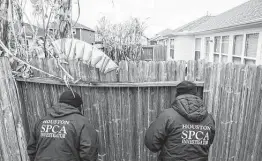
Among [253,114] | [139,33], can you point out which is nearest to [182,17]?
[139,33]

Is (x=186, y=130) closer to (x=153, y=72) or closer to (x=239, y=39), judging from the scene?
(x=153, y=72)

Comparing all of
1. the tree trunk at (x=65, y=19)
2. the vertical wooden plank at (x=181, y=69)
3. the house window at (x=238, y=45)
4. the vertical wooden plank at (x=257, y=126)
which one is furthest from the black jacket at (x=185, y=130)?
the house window at (x=238, y=45)

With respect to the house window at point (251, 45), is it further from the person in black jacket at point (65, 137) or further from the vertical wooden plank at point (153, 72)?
the person in black jacket at point (65, 137)

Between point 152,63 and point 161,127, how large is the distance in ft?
3.12

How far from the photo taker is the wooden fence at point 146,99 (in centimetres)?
257

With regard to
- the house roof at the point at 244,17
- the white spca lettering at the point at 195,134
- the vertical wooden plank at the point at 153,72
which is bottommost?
the white spca lettering at the point at 195,134

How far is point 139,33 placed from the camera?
9758 millimetres

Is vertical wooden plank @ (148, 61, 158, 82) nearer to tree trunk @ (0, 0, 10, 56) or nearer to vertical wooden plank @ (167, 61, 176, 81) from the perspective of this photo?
vertical wooden plank @ (167, 61, 176, 81)

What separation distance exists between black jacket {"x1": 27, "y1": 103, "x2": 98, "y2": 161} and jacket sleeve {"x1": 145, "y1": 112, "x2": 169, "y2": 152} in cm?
71

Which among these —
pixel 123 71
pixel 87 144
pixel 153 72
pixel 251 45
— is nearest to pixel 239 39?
pixel 251 45

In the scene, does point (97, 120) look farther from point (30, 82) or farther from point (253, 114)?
point (253, 114)

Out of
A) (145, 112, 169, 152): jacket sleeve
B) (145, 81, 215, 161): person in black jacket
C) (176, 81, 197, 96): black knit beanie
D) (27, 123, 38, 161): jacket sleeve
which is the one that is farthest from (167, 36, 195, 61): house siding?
(27, 123, 38, 161): jacket sleeve

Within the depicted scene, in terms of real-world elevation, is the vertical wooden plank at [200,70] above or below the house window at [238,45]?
below

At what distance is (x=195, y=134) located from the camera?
205 cm
